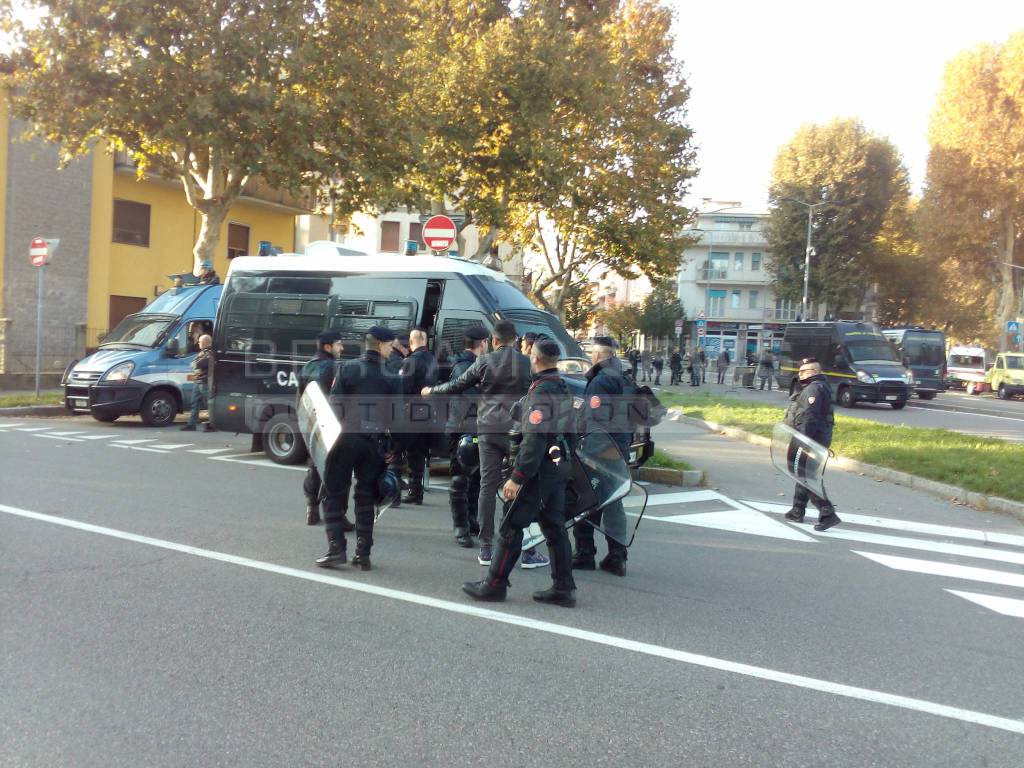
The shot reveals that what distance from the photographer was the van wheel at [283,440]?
1131cm

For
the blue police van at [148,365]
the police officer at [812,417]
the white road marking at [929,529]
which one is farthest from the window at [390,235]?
the police officer at [812,417]

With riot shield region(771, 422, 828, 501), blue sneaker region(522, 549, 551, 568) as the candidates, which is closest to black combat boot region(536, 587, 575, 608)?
blue sneaker region(522, 549, 551, 568)

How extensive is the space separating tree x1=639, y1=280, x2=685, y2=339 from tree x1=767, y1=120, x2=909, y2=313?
44.3ft

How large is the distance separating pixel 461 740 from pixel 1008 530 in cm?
787

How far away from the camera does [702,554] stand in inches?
291

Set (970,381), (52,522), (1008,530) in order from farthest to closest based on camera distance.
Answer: (970,381) → (1008,530) → (52,522)

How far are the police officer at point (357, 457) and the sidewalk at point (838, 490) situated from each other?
212 inches

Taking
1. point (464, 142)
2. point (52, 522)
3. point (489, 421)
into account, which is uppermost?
point (464, 142)

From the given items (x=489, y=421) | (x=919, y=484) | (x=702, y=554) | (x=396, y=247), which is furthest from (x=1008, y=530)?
(x=396, y=247)

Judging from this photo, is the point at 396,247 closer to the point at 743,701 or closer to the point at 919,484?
the point at 919,484

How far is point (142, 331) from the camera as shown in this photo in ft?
51.3

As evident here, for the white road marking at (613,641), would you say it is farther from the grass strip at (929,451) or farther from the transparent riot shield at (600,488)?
the grass strip at (929,451)

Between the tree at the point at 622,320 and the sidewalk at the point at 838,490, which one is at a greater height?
the tree at the point at 622,320

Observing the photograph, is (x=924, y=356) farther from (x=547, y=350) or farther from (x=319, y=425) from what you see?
(x=319, y=425)
